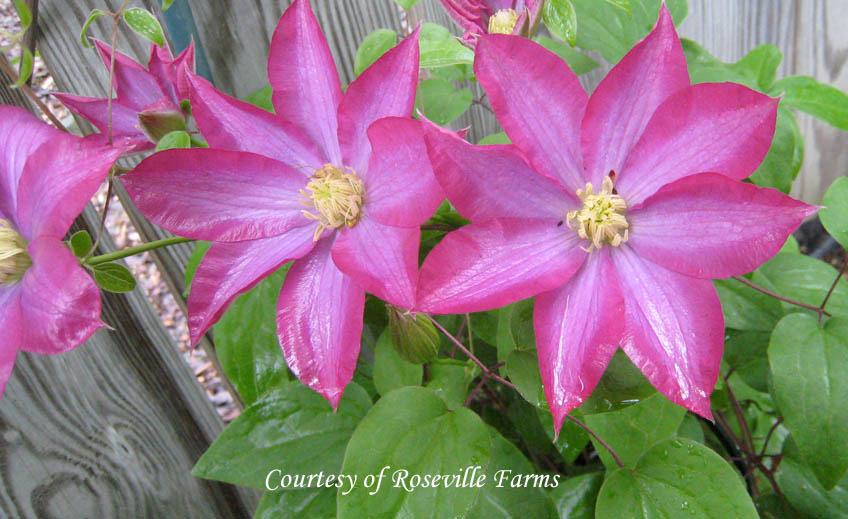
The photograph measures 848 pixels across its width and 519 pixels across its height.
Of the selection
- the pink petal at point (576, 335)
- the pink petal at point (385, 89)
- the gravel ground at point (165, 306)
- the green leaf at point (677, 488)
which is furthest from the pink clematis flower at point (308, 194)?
the gravel ground at point (165, 306)

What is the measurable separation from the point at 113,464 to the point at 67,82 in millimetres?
511

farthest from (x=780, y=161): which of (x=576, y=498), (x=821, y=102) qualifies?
A: (x=576, y=498)

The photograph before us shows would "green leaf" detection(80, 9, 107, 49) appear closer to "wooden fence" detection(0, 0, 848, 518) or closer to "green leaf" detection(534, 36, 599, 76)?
"wooden fence" detection(0, 0, 848, 518)

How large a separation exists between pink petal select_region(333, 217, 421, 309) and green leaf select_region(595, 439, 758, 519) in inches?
A: 12.5

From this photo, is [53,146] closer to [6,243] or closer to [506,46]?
[6,243]

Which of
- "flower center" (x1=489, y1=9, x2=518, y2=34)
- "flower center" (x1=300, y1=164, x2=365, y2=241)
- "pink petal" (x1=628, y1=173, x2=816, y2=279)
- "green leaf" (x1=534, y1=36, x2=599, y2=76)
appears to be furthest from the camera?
"green leaf" (x1=534, y1=36, x2=599, y2=76)

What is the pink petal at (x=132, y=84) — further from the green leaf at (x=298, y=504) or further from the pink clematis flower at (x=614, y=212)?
the green leaf at (x=298, y=504)

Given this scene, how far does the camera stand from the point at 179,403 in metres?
1.00

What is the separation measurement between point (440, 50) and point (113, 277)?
1.08ft

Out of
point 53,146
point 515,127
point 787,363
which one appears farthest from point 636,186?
point 53,146

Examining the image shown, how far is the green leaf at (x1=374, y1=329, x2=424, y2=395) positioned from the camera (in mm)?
702

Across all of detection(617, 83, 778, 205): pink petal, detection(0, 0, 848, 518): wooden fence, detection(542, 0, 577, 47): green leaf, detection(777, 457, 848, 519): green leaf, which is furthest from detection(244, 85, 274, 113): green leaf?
detection(777, 457, 848, 519): green leaf

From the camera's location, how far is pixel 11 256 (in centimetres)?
52

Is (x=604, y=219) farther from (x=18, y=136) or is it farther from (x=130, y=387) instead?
(x=130, y=387)
